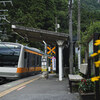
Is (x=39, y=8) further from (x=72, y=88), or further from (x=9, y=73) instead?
(x=72, y=88)

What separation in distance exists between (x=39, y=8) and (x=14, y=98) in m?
35.9

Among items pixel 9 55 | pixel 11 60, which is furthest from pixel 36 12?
pixel 11 60

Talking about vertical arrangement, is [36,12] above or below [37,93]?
above

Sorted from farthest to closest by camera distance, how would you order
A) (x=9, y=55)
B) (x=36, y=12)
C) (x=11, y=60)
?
(x=36, y=12) < (x=9, y=55) < (x=11, y=60)

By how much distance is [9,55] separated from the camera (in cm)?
1611

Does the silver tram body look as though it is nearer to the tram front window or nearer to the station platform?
the tram front window

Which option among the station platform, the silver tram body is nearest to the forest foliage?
the silver tram body

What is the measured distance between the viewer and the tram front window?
15.8m

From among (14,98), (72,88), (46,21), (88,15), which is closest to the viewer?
(14,98)

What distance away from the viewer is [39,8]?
42344 millimetres

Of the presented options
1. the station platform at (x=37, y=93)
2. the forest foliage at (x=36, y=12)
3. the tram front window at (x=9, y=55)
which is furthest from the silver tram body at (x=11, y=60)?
the forest foliage at (x=36, y=12)

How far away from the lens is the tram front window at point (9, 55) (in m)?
15.8

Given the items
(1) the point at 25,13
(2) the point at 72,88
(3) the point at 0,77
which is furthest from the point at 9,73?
(1) the point at 25,13

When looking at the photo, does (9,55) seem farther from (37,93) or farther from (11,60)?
(37,93)
